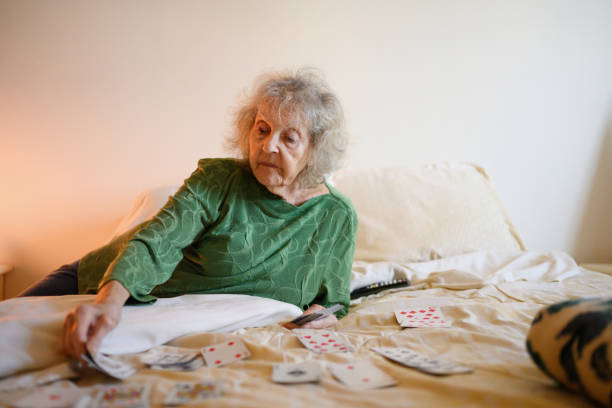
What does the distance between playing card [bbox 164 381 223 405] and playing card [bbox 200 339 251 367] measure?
114mm

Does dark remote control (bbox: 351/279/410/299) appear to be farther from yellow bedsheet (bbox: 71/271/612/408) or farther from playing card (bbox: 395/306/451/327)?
playing card (bbox: 395/306/451/327)

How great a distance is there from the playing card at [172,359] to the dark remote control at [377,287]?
2.55ft

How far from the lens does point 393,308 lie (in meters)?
1.33

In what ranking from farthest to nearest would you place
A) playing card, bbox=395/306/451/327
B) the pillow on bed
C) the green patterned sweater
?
1. the pillow on bed
2. the green patterned sweater
3. playing card, bbox=395/306/451/327

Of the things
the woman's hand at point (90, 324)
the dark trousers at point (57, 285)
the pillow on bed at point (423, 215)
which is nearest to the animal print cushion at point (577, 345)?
the woman's hand at point (90, 324)

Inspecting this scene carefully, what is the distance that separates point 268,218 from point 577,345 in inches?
34.9

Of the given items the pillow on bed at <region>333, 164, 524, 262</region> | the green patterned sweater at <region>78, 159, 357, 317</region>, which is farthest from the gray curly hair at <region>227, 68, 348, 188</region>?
the pillow on bed at <region>333, 164, 524, 262</region>

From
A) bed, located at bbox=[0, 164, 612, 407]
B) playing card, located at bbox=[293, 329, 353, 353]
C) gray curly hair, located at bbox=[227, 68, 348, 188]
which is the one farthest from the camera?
gray curly hair, located at bbox=[227, 68, 348, 188]

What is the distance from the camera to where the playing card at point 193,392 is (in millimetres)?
678

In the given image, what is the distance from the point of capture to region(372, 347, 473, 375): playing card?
2.51 ft

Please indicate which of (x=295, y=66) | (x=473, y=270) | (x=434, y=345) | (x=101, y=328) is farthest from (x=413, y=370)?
(x=295, y=66)

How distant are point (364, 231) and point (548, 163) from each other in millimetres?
1318

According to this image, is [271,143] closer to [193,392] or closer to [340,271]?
[340,271]

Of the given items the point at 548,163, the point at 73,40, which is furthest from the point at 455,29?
the point at 73,40
